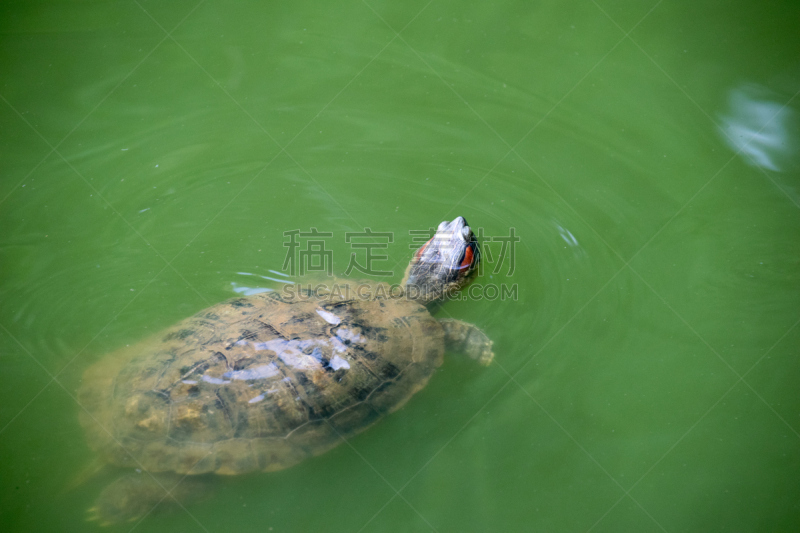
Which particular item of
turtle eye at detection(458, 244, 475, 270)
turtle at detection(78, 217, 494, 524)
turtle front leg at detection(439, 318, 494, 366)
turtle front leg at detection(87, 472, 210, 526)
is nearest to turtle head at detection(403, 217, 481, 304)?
turtle eye at detection(458, 244, 475, 270)

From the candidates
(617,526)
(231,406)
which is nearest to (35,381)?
(231,406)

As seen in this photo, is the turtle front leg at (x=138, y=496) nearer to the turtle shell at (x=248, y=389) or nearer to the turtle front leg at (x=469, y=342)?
the turtle shell at (x=248, y=389)

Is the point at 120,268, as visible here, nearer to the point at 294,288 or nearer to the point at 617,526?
the point at 294,288

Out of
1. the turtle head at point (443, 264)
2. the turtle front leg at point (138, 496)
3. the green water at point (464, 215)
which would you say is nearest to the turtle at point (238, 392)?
the turtle front leg at point (138, 496)

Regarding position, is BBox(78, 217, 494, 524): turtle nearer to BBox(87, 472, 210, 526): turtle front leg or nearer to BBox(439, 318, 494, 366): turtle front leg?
BBox(87, 472, 210, 526): turtle front leg

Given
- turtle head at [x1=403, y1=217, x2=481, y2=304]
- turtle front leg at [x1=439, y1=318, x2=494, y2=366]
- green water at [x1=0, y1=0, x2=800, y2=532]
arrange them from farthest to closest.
A: turtle head at [x1=403, y1=217, x2=481, y2=304], turtle front leg at [x1=439, y1=318, x2=494, y2=366], green water at [x1=0, y1=0, x2=800, y2=532]

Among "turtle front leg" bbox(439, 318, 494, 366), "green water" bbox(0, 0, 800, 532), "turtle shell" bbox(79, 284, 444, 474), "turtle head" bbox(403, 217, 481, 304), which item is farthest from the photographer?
"turtle head" bbox(403, 217, 481, 304)
